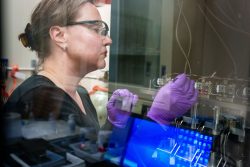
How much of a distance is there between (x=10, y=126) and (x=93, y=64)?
0.43 metres

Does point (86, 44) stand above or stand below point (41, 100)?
above

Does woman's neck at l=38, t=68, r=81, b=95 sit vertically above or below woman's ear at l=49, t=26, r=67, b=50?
below

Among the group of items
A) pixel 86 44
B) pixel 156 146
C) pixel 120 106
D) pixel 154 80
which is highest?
pixel 86 44

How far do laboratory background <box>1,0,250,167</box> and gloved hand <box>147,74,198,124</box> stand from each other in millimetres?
23

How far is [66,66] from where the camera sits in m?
1.12

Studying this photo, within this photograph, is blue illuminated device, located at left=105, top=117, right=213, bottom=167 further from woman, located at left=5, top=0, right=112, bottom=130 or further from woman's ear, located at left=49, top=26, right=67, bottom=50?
woman's ear, located at left=49, top=26, right=67, bottom=50

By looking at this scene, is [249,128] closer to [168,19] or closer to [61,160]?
[168,19]

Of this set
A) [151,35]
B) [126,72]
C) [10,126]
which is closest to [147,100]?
[126,72]

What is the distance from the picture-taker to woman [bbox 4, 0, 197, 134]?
1086 mm

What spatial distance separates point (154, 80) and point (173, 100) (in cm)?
13

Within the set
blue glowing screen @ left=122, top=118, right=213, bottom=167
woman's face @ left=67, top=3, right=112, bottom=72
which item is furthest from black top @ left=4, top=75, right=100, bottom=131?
blue glowing screen @ left=122, top=118, right=213, bottom=167

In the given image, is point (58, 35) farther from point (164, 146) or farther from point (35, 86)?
point (164, 146)

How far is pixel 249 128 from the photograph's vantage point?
948mm

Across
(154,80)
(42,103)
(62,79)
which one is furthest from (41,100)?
(154,80)
